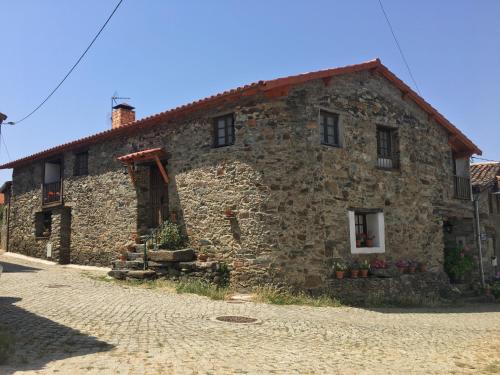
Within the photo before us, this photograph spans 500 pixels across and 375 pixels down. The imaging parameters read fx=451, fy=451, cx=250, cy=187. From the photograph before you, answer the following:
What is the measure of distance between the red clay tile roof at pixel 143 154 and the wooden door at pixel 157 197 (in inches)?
33.1

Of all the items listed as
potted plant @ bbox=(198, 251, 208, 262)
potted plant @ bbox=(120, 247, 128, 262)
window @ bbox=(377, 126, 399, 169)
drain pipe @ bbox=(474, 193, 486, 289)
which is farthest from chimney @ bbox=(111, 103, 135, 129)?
drain pipe @ bbox=(474, 193, 486, 289)

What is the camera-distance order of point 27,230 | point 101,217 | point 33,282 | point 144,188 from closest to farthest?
point 33,282, point 144,188, point 101,217, point 27,230

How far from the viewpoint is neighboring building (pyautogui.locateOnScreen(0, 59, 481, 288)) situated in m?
→ 11.5

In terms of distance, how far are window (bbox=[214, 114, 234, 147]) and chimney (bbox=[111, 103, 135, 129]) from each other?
758cm

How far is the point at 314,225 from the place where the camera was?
11.6 m

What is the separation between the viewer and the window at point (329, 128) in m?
12.3

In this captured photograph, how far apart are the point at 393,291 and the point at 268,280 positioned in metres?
4.06

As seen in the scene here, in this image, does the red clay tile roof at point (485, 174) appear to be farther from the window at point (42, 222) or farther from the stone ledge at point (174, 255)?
the window at point (42, 222)

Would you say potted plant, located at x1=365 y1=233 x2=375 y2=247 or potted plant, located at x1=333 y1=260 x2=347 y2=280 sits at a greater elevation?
potted plant, located at x1=365 y1=233 x2=375 y2=247

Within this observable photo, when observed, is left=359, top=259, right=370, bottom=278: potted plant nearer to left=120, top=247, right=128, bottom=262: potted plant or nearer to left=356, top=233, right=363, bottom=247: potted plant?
left=356, top=233, right=363, bottom=247: potted plant

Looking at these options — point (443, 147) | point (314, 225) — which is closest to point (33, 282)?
point (314, 225)

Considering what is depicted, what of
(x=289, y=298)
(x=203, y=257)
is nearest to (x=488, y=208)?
(x=289, y=298)

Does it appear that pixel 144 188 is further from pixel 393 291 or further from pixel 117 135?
pixel 393 291

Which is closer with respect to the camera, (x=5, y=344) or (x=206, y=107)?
(x=5, y=344)
